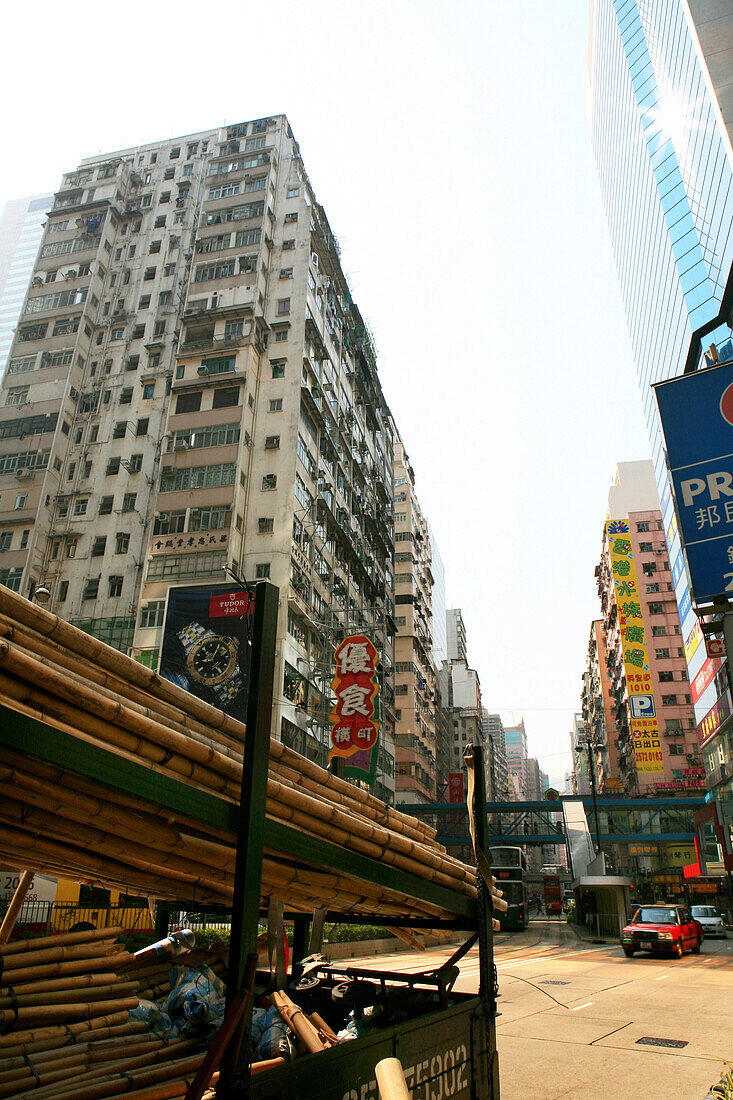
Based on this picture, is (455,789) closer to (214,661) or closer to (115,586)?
(115,586)

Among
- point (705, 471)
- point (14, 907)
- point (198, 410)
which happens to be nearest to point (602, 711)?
point (198, 410)

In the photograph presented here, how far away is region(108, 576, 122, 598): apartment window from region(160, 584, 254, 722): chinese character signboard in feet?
30.2

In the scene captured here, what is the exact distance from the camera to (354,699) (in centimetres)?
2667

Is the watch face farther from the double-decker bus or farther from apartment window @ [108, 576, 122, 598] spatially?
the double-decker bus

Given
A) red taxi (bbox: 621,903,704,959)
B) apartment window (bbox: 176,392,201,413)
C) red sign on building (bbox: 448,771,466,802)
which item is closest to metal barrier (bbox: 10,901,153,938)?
red taxi (bbox: 621,903,704,959)

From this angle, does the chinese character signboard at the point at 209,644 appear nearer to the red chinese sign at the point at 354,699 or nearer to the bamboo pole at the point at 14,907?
the red chinese sign at the point at 354,699

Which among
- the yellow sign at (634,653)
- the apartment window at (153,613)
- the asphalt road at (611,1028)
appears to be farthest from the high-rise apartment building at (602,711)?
the asphalt road at (611,1028)

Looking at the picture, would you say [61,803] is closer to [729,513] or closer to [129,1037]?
[129,1037]

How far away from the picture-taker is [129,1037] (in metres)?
3.61

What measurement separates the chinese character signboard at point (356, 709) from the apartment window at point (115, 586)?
1593cm

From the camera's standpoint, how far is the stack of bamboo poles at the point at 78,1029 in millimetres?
2936

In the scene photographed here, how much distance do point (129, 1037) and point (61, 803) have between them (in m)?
2.05

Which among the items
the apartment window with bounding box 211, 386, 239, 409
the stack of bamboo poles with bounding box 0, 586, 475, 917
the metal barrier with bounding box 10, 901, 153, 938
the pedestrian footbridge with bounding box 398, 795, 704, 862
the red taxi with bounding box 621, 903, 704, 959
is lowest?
the red taxi with bounding box 621, 903, 704, 959

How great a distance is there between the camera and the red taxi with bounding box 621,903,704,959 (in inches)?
779
